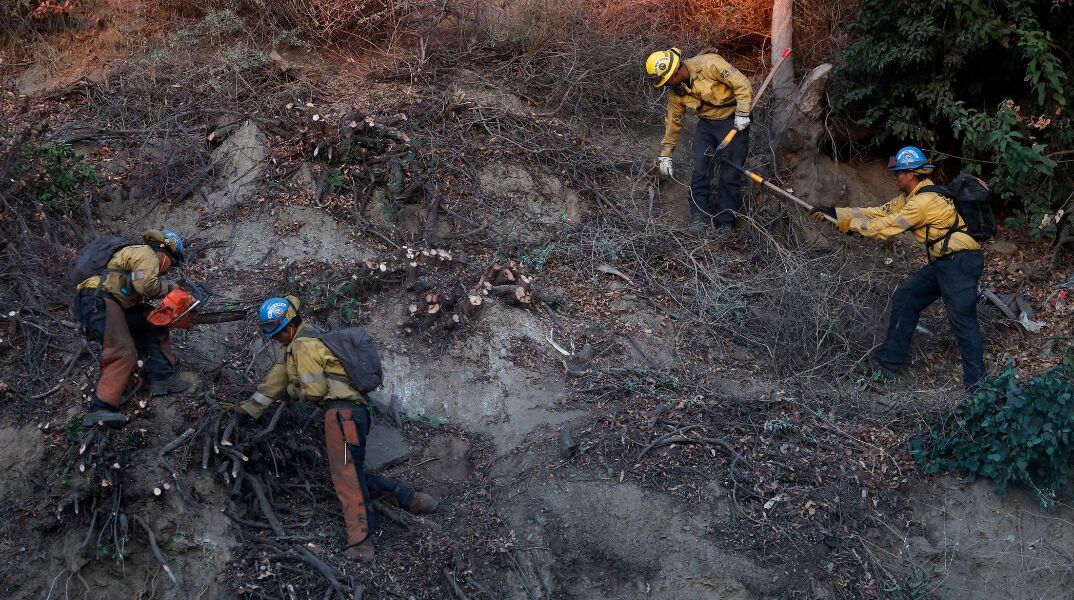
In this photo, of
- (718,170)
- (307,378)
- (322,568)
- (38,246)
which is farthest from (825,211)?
(38,246)

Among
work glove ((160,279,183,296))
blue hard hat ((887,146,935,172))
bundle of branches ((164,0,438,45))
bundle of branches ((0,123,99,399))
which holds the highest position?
blue hard hat ((887,146,935,172))

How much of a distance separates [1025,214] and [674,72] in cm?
382

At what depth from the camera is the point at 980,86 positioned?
361 inches

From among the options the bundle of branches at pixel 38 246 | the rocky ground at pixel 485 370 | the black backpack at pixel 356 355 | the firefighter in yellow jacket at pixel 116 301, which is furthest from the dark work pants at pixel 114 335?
the black backpack at pixel 356 355

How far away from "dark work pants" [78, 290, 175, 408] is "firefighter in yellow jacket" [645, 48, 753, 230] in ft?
16.3

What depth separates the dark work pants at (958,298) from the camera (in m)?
7.18

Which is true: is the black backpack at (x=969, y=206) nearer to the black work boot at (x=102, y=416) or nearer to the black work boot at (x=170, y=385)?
the black work boot at (x=170, y=385)

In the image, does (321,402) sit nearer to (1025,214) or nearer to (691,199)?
(691,199)

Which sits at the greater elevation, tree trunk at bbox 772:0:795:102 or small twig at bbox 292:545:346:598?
tree trunk at bbox 772:0:795:102

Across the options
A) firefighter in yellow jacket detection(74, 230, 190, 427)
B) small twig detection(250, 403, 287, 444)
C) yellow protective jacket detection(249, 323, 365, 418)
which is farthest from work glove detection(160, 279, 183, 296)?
small twig detection(250, 403, 287, 444)

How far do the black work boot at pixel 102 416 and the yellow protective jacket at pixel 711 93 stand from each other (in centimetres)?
557

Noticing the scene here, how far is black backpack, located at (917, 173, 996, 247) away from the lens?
716cm

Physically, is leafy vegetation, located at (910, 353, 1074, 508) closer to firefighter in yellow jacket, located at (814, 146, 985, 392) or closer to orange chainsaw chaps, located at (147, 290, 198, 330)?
firefighter in yellow jacket, located at (814, 146, 985, 392)

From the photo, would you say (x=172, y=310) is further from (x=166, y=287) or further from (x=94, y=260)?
(x=94, y=260)
